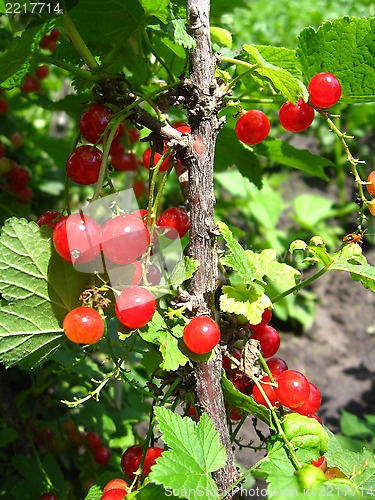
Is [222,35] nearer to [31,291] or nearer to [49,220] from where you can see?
[49,220]

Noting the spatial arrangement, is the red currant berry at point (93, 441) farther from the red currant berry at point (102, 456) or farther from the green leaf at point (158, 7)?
the green leaf at point (158, 7)

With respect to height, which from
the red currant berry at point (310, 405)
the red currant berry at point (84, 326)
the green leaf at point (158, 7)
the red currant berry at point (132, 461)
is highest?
the green leaf at point (158, 7)

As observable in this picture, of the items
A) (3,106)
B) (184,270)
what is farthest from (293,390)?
(3,106)

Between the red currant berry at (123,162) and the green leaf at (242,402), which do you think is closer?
the green leaf at (242,402)

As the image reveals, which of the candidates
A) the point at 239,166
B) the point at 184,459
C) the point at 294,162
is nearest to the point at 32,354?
the point at 184,459

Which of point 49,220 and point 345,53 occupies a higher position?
point 345,53

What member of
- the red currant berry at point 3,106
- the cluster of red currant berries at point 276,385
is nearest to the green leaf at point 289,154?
the cluster of red currant berries at point 276,385
